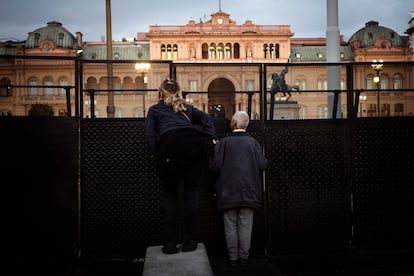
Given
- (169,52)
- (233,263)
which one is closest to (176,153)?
(233,263)

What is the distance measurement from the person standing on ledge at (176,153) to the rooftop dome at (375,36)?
235 feet

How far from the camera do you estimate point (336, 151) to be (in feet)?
21.9

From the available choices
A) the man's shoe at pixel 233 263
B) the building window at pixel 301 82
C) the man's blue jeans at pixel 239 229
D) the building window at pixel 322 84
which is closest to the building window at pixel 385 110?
the man's blue jeans at pixel 239 229

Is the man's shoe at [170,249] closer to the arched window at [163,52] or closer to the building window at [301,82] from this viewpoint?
the building window at [301,82]

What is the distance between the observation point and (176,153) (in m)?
5.11

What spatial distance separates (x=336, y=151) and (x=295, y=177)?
0.72 meters

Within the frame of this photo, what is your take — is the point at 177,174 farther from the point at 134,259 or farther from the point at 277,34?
the point at 277,34

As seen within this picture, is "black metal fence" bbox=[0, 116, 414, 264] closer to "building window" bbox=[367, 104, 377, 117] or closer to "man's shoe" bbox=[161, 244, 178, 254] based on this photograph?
"building window" bbox=[367, 104, 377, 117]

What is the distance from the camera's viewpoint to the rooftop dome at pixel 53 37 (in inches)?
2702

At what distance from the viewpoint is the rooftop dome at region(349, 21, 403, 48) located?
2788 inches

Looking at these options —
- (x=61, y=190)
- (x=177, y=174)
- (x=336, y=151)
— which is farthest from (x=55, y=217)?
(x=336, y=151)

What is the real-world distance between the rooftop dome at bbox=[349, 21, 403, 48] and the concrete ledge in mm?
72146

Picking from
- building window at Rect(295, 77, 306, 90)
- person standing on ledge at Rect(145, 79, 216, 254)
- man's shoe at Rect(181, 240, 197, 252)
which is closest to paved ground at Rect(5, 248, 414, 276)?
man's shoe at Rect(181, 240, 197, 252)

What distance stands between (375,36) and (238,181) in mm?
73033
